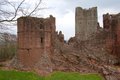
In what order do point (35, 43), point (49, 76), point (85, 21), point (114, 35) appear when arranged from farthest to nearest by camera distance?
point (85, 21)
point (114, 35)
point (35, 43)
point (49, 76)

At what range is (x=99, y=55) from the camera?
102 feet

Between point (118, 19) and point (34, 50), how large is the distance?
911cm

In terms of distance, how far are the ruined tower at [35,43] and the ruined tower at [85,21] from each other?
17.1 m

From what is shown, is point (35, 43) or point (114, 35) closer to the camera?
point (35, 43)

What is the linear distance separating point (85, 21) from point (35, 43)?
21.3 m

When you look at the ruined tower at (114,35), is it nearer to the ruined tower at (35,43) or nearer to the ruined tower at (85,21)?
the ruined tower at (35,43)

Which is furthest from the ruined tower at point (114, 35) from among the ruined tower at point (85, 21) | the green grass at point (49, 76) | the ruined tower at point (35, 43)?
the ruined tower at point (85, 21)

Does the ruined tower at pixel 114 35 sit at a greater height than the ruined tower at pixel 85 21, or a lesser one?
lesser

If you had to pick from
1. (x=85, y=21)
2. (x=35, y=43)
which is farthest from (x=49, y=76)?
(x=85, y=21)

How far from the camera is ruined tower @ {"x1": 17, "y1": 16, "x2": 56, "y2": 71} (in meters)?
27.6

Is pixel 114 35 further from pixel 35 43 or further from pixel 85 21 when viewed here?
pixel 85 21

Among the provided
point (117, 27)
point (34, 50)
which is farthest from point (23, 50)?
point (117, 27)

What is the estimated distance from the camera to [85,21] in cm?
4784

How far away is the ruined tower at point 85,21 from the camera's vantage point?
45438mm
